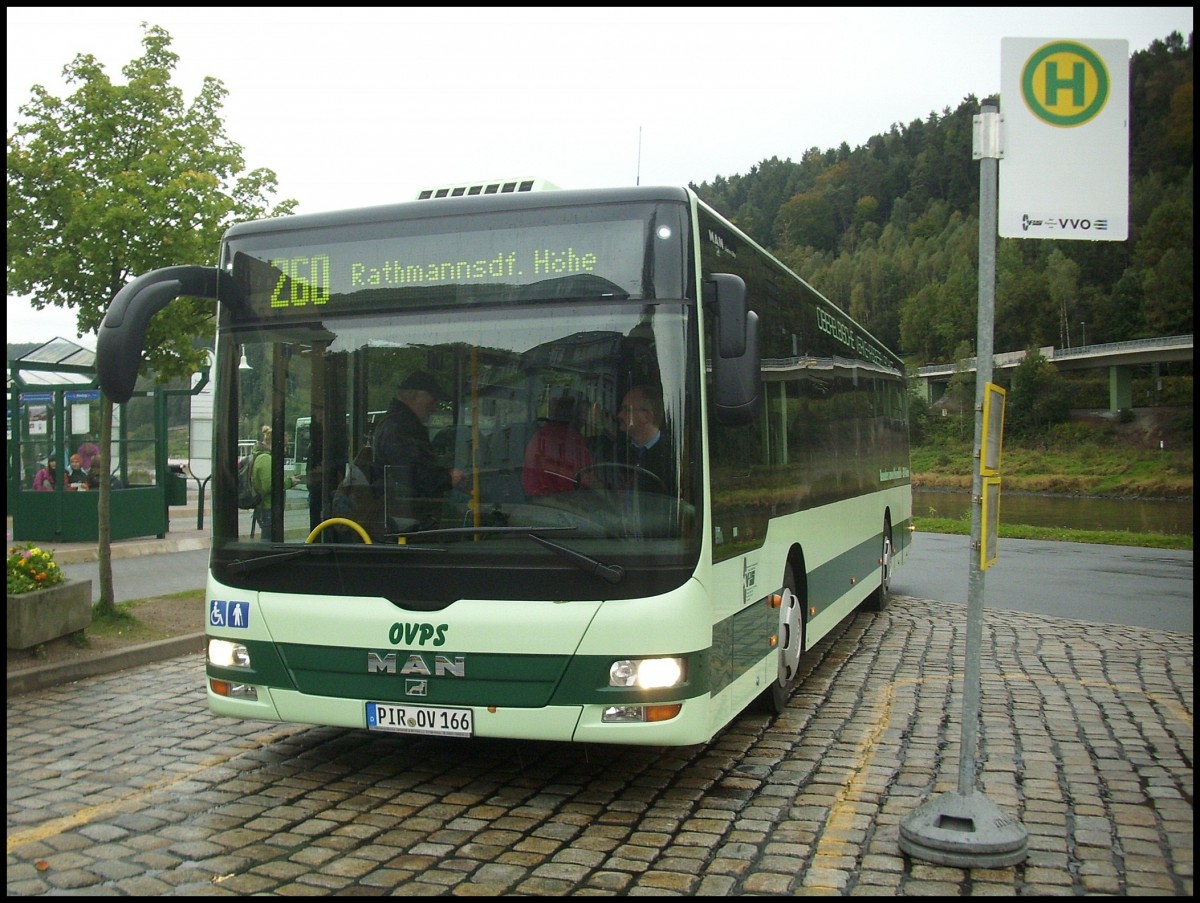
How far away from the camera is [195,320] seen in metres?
12.9

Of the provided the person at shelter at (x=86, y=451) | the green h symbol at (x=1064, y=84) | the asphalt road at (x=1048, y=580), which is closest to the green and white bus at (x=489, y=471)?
the green h symbol at (x=1064, y=84)

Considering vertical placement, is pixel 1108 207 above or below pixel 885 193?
below

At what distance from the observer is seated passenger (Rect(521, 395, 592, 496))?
5477 mm

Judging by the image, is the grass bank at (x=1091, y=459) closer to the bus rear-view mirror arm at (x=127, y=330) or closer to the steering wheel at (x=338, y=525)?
the steering wheel at (x=338, y=525)

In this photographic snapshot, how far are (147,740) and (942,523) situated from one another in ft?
82.5

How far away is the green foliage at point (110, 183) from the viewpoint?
1154 cm

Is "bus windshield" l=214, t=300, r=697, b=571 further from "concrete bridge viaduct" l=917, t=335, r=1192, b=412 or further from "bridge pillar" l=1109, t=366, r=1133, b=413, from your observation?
"bridge pillar" l=1109, t=366, r=1133, b=413

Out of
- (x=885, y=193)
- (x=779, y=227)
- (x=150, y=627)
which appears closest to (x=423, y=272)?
(x=150, y=627)

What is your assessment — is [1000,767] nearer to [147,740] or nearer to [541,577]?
[541,577]

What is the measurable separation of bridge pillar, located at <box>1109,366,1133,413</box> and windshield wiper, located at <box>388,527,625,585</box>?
269 ft

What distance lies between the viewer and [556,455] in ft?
18.0

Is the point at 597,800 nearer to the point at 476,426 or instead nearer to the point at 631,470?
the point at 631,470

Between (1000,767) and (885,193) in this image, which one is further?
(885,193)

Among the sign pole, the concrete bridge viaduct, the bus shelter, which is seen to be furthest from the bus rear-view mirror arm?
the concrete bridge viaduct
